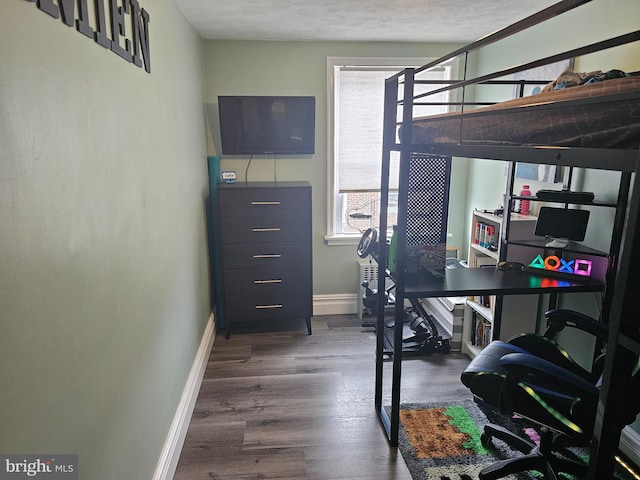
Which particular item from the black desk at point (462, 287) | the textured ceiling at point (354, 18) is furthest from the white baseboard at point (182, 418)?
the textured ceiling at point (354, 18)

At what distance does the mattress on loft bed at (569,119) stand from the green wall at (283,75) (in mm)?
2109

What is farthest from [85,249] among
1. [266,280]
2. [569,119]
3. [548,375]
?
[266,280]

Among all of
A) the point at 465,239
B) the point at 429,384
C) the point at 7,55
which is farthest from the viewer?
the point at 465,239

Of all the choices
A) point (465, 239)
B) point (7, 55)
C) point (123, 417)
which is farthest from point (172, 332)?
point (465, 239)

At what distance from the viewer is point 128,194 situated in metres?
1.56

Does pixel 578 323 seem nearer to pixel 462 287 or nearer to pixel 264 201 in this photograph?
pixel 462 287

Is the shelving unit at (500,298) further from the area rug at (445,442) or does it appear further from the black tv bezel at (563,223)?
the area rug at (445,442)

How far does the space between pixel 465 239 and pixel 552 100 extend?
2830 mm

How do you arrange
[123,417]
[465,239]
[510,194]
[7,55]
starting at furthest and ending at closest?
[465,239] → [510,194] → [123,417] → [7,55]

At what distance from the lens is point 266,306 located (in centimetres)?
347

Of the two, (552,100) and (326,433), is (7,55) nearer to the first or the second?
(552,100)

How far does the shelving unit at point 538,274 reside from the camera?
921 millimetres

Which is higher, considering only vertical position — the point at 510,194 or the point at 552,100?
the point at 552,100

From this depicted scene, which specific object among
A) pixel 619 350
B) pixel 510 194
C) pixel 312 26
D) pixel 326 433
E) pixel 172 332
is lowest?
pixel 326 433
